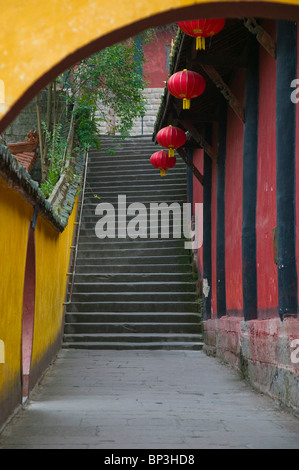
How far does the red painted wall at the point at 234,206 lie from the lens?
9.73m

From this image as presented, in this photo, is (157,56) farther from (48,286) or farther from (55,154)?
(48,286)

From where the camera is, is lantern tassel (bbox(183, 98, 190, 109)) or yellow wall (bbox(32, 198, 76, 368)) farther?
lantern tassel (bbox(183, 98, 190, 109))

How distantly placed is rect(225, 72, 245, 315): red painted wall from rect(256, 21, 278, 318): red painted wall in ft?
4.55

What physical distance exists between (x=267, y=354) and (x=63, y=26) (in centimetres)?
479

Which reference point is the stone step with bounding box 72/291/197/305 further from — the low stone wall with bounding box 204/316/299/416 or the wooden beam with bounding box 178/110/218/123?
the wooden beam with bounding box 178/110/218/123

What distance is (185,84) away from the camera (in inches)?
343

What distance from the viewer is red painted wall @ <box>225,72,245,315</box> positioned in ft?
31.9

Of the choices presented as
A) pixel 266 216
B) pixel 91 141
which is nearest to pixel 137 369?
pixel 266 216

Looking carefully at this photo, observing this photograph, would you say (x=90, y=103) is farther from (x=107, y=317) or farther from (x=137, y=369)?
(x=137, y=369)

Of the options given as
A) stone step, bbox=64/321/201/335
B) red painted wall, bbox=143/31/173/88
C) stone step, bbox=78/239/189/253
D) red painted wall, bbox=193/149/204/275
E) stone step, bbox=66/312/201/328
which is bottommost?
stone step, bbox=64/321/201/335

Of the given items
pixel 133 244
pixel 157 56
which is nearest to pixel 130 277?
pixel 133 244

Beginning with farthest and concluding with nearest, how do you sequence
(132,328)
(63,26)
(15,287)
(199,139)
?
(132,328)
(199,139)
(15,287)
(63,26)

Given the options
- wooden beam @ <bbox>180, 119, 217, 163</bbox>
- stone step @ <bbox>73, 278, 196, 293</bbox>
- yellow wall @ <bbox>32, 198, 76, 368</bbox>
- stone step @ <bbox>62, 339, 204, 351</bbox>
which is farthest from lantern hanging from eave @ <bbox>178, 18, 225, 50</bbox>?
stone step @ <bbox>73, 278, 196, 293</bbox>
